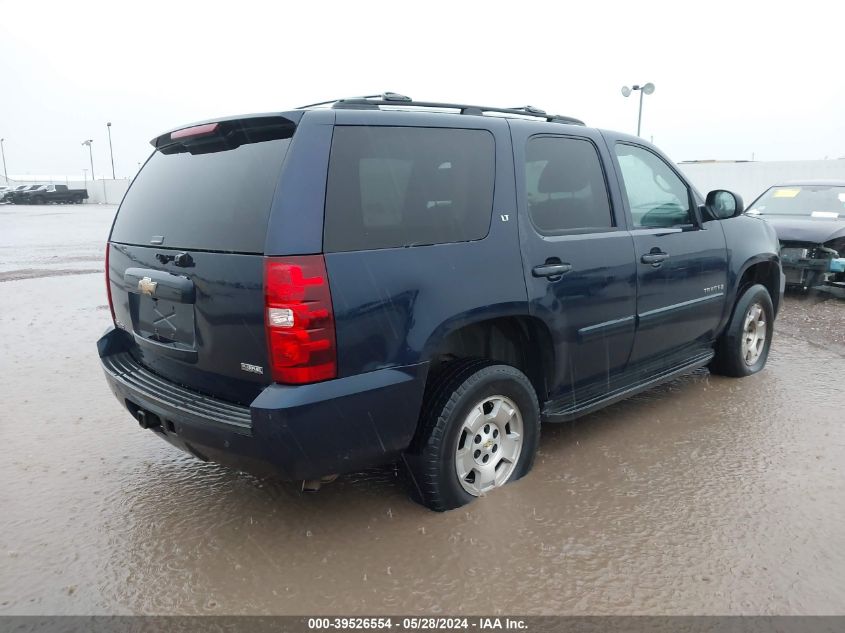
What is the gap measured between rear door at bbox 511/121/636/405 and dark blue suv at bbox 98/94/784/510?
13mm

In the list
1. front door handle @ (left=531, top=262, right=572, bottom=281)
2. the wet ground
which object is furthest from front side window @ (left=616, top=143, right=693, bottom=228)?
the wet ground

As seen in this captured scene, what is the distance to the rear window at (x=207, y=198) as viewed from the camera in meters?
2.58

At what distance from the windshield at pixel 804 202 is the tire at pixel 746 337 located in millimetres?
4826

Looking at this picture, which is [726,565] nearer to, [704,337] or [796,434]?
[796,434]

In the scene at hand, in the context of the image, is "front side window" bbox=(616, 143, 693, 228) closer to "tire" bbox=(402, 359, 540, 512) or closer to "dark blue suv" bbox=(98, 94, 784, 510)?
"dark blue suv" bbox=(98, 94, 784, 510)

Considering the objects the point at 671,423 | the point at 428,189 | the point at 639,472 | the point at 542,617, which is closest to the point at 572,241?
the point at 428,189

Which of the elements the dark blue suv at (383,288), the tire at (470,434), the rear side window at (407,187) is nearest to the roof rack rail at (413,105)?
the dark blue suv at (383,288)

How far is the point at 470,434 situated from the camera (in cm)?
311

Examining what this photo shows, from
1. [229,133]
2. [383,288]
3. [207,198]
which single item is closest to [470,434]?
[383,288]

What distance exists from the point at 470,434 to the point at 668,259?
187 cm

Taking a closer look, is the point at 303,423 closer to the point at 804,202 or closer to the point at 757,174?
the point at 804,202

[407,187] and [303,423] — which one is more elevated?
[407,187]

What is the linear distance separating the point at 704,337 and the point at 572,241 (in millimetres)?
1845

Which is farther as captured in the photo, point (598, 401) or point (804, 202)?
point (804, 202)
